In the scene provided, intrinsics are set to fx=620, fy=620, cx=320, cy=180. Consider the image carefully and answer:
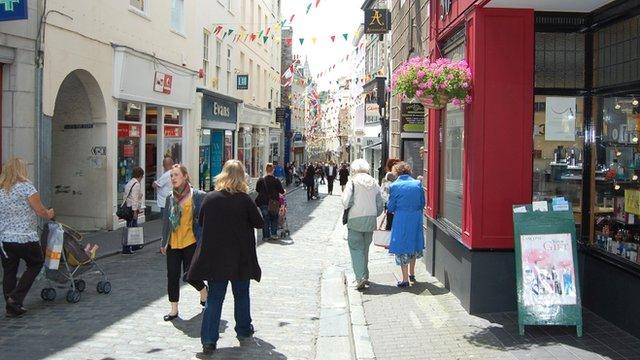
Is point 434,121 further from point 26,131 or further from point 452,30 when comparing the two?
point 26,131

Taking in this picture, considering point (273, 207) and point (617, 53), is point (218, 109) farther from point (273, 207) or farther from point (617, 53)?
point (617, 53)

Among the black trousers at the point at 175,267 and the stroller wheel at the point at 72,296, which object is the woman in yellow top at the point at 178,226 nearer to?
the black trousers at the point at 175,267

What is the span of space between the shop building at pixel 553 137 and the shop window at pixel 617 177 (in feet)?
0.04

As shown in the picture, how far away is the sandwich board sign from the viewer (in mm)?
5879

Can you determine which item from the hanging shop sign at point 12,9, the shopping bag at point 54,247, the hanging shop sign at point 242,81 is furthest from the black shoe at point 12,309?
the hanging shop sign at point 242,81

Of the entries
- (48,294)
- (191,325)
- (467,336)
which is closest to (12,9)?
(48,294)

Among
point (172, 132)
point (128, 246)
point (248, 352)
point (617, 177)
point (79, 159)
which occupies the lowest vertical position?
point (248, 352)

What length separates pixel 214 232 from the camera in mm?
5586

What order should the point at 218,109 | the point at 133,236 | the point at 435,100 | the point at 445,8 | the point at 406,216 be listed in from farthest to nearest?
1. the point at 218,109
2. the point at 133,236
3. the point at 406,216
4. the point at 445,8
5. the point at 435,100

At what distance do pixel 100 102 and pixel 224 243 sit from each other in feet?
31.6

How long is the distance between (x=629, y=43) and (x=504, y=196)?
77.0 inches

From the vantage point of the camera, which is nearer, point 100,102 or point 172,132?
point 100,102

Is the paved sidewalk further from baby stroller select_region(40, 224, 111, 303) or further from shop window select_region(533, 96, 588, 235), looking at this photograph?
baby stroller select_region(40, 224, 111, 303)

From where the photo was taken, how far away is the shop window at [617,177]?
20.2 ft
